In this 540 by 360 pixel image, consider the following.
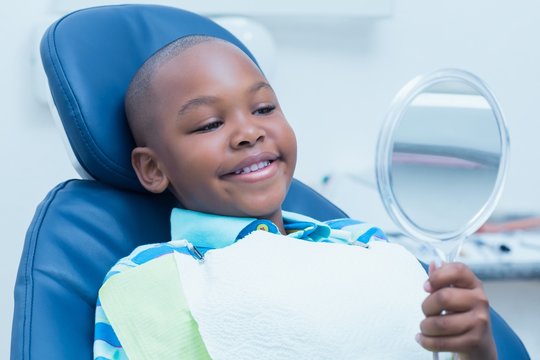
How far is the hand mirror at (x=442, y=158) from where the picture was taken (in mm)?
814

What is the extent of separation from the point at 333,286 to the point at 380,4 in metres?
0.93

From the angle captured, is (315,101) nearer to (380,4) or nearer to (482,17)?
(380,4)

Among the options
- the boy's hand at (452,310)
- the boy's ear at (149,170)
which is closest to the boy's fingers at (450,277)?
the boy's hand at (452,310)

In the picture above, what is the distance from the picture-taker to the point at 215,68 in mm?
1108

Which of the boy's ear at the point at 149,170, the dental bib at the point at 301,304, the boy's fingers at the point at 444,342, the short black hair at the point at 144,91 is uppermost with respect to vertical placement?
the short black hair at the point at 144,91

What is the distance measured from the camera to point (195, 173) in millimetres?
1074

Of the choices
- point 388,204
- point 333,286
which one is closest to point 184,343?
point 333,286

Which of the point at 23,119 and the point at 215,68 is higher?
the point at 215,68

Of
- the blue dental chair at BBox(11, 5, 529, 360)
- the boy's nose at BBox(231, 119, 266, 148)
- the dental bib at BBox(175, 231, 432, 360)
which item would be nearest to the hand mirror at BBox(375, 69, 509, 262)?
the dental bib at BBox(175, 231, 432, 360)

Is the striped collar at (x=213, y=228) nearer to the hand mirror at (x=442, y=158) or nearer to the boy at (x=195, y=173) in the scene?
the boy at (x=195, y=173)

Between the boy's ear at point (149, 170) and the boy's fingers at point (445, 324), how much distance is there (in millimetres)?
475

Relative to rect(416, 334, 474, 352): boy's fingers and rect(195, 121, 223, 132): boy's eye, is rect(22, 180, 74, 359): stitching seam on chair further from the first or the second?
rect(416, 334, 474, 352): boy's fingers

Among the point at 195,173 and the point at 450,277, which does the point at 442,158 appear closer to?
the point at 450,277

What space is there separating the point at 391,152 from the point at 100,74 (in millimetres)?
478
